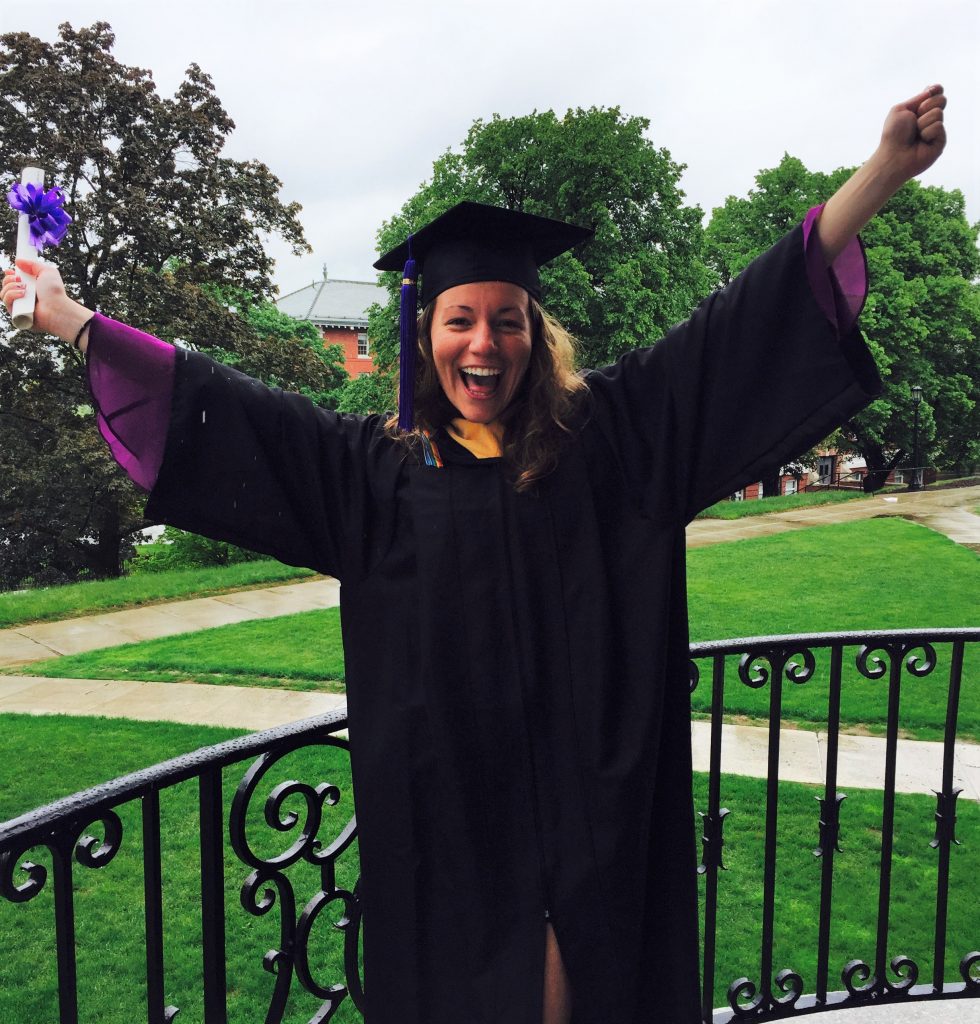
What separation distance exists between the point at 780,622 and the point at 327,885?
27.4 ft

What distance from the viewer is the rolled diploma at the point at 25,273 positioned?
1.61m

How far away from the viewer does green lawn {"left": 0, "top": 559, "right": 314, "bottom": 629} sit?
10609mm

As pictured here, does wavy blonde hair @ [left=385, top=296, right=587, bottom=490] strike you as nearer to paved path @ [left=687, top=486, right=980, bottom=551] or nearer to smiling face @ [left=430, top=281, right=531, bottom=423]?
smiling face @ [left=430, top=281, right=531, bottom=423]

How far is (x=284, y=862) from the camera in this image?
178 cm

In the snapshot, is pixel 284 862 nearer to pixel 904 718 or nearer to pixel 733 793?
pixel 733 793

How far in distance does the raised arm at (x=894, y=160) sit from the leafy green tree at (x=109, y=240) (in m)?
14.3

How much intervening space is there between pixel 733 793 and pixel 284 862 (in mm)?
3966

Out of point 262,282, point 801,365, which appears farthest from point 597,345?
point 801,365

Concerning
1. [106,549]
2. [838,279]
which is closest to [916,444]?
[106,549]

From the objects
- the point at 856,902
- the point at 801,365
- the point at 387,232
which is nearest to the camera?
the point at 801,365

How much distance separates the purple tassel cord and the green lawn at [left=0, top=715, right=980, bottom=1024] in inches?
121

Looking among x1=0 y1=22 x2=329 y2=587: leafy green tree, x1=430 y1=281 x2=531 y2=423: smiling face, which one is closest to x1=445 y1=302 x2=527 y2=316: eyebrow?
x1=430 y1=281 x2=531 y2=423: smiling face

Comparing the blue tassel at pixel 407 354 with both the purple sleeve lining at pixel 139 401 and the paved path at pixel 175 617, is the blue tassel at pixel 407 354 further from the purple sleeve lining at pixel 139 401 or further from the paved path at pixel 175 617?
the paved path at pixel 175 617

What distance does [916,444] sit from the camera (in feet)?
91.7
